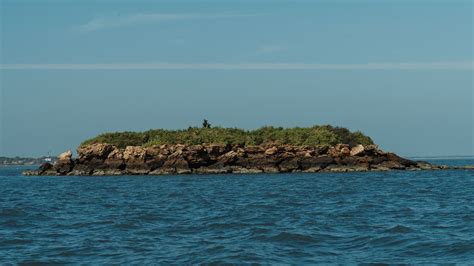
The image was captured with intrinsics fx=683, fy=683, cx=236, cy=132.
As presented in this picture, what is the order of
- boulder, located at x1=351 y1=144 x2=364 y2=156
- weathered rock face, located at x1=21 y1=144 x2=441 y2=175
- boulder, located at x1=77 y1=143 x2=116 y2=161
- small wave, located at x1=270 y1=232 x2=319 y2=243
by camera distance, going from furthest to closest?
1. boulder, located at x1=77 y1=143 x2=116 y2=161
2. boulder, located at x1=351 y1=144 x2=364 y2=156
3. weathered rock face, located at x1=21 y1=144 x2=441 y2=175
4. small wave, located at x1=270 y1=232 x2=319 y2=243

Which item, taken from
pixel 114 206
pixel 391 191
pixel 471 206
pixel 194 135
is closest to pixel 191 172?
pixel 194 135

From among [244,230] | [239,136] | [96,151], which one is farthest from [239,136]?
[244,230]

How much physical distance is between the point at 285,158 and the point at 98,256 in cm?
7437

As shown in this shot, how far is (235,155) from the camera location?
95.2 meters

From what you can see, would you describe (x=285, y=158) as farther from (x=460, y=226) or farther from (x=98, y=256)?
(x=98, y=256)

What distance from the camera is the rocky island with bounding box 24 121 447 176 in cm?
9462

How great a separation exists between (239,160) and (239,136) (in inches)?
279

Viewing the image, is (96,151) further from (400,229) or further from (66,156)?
(400,229)

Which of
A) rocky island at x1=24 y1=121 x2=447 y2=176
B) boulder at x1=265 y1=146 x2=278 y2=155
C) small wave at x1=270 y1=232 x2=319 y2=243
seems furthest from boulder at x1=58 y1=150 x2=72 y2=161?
small wave at x1=270 y1=232 x2=319 y2=243

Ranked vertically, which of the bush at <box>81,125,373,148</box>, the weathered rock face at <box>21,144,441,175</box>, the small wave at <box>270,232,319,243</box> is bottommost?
the small wave at <box>270,232,319,243</box>

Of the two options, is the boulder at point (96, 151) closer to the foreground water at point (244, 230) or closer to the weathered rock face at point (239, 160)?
the weathered rock face at point (239, 160)

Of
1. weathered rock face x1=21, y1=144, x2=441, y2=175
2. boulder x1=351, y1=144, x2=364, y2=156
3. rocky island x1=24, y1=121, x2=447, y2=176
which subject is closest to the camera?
weathered rock face x1=21, y1=144, x2=441, y2=175

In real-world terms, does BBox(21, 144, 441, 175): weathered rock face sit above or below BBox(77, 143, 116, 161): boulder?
below

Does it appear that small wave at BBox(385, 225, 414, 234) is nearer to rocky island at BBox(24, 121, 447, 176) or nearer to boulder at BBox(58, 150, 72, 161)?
rocky island at BBox(24, 121, 447, 176)
